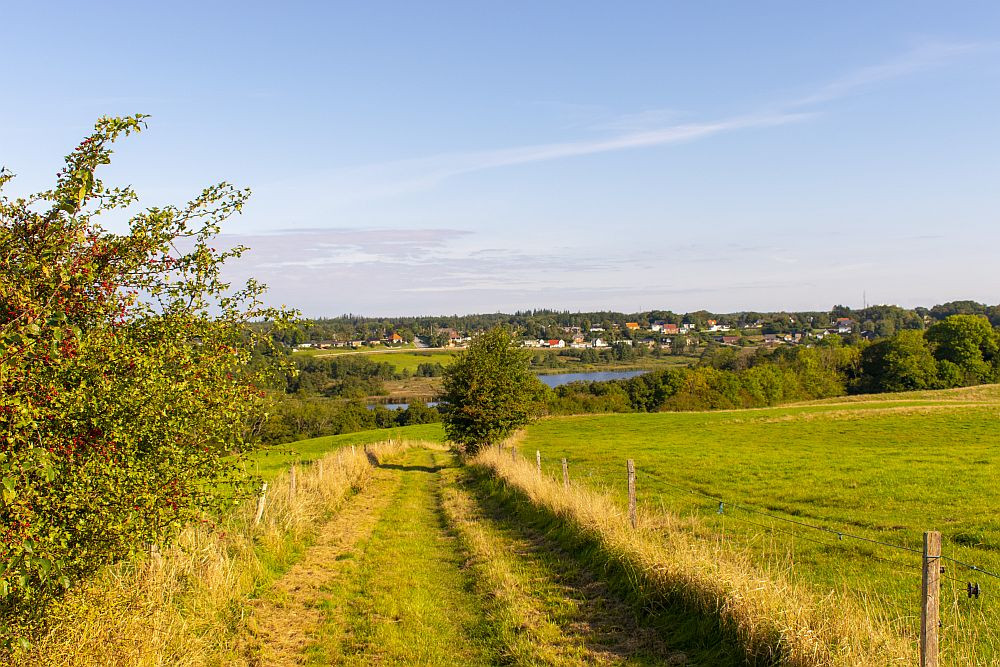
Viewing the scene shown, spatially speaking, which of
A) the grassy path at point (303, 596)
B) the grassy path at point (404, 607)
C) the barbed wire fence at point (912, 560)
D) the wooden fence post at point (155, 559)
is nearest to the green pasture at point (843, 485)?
the barbed wire fence at point (912, 560)

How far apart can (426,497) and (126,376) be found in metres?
17.1

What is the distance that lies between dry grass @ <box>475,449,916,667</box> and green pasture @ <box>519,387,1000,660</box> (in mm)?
665

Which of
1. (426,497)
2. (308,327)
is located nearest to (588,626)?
(308,327)

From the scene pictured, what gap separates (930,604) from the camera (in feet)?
18.3

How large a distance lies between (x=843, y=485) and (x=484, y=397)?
16410mm

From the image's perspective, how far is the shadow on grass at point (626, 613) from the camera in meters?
7.27

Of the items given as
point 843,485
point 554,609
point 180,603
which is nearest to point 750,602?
point 554,609

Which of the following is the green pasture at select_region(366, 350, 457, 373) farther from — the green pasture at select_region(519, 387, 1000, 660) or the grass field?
the grass field

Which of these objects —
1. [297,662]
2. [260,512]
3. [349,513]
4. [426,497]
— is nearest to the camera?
[297,662]

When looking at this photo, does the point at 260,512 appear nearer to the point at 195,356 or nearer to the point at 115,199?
the point at 195,356

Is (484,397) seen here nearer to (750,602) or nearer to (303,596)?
(303,596)

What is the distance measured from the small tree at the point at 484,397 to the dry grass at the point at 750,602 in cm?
2080

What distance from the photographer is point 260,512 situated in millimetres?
13469

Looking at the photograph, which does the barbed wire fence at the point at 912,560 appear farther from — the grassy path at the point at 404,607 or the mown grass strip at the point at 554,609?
the grassy path at the point at 404,607
